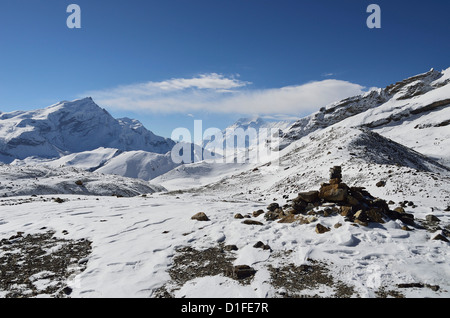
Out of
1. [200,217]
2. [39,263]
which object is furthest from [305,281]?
[39,263]

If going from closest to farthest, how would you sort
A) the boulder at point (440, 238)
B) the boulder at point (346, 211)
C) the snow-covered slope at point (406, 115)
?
the boulder at point (440, 238), the boulder at point (346, 211), the snow-covered slope at point (406, 115)

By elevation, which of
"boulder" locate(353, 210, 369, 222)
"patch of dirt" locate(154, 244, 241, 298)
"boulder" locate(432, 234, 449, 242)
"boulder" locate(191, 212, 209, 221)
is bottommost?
"patch of dirt" locate(154, 244, 241, 298)

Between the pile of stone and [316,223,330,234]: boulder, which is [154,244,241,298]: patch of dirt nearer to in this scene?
[316,223,330,234]: boulder

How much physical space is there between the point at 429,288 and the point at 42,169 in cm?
5390

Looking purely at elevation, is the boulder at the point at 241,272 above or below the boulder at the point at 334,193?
below

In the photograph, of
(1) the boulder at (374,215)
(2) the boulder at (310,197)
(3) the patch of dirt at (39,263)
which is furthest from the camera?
(2) the boulder at (310,197)

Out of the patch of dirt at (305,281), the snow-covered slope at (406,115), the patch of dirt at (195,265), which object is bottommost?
the patch of dirt at (195,265)

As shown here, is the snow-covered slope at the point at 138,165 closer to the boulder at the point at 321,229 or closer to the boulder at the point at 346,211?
the boulder at the point at 346,211

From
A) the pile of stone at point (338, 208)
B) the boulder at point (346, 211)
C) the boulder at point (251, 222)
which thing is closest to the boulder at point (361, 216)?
the pile of stone at point (338, 208)

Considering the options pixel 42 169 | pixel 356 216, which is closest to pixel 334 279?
pixel 356 216

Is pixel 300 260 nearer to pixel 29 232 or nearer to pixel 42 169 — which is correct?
pixel 29 232

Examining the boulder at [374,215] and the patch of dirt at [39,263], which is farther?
the boulder at [374,215]

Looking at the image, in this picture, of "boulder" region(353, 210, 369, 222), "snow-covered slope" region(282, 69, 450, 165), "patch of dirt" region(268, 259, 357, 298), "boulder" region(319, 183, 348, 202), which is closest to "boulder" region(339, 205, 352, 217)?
"boulder" region(353, 210, 369, 222)

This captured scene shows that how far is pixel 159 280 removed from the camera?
706 centimetres
